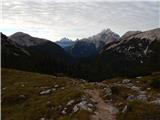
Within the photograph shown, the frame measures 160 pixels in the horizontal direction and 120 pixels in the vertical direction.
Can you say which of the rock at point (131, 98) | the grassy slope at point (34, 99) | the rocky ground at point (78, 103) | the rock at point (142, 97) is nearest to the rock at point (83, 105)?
the rocky ground at point (78, 103)

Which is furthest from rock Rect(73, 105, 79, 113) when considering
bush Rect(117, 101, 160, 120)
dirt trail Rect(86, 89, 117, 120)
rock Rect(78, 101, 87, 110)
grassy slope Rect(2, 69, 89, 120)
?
bush Rect(117, 101, 160, 120)

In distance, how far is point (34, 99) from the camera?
2675 inches

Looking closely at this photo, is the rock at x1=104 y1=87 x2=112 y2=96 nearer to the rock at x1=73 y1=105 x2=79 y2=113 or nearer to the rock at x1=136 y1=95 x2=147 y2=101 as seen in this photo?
the rock at x1=136 y1=95 x2=147 y2=101

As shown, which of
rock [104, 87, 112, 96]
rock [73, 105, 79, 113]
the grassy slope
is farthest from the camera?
rock [104, 87, 112, 96]

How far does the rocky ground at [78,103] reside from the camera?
167 ft

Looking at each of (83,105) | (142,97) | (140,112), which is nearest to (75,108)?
(83,105)

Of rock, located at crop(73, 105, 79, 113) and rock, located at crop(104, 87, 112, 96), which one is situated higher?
rock, located at crop(104, 87, 112, 96)

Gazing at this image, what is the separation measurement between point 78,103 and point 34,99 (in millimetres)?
15814

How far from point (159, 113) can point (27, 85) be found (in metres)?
41.5

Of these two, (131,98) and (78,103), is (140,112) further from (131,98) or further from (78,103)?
(78,103)

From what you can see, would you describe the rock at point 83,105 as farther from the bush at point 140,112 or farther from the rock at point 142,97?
the rock at point 142,97

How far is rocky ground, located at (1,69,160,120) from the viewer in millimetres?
50750

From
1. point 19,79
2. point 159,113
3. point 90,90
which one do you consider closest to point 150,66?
point 19,79

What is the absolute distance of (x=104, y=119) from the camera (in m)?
49.4
